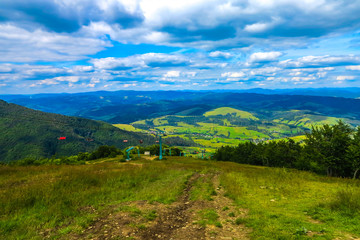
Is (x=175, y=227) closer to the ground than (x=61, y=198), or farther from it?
farther from it

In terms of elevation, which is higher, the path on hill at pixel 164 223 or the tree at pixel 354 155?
the path on hill at pixel 164 223

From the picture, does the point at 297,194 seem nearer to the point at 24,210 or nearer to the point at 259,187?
the point at 259,187

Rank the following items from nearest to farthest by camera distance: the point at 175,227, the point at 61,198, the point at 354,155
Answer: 1. the point at 175,227
2. the point at 61,198
3. the point at 354,155

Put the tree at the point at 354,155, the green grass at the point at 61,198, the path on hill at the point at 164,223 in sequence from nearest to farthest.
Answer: the path on hill at the point at 164,223, the green grass at the point at 61,198, the tree at the point at 354,155

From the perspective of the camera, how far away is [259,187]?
20859 millimetres

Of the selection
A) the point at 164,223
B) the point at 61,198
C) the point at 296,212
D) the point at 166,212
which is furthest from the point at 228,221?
the point at 61,198

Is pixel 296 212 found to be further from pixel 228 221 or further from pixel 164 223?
pixel 164 223

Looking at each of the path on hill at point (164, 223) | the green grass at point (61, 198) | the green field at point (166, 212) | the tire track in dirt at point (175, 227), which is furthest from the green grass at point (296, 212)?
the green grass at point (61, 198)

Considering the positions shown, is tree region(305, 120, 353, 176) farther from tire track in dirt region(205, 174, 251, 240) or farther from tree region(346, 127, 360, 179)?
tire track in dirt region(205, 174, 251, 240)

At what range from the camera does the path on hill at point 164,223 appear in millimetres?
9633

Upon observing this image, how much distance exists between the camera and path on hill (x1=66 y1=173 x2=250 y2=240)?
9.63 meters

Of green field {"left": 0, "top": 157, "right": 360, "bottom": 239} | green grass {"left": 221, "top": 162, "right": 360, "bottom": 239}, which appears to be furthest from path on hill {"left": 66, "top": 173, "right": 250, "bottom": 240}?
green grass {"left": 221, "top": 162, "right": 360, "bottom": 239}

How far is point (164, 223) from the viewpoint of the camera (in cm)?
1137

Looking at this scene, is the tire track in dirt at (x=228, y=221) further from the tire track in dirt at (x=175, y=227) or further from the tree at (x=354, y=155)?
the tree at (x=354, y=155)
